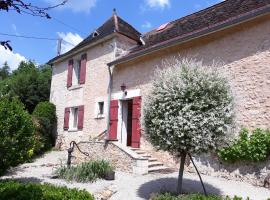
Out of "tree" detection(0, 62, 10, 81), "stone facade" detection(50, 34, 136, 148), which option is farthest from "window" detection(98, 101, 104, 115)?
"tree" detection(0, 62, 10, 81)

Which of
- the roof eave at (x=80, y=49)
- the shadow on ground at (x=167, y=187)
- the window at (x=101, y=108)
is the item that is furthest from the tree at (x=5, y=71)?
the shadow on ground at (x=167, y=187)

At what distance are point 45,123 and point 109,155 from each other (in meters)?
6.38

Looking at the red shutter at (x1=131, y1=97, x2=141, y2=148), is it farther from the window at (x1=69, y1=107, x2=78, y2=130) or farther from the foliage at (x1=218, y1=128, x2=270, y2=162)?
the window at (x1=69, y1=107, x2=78, y2=130)

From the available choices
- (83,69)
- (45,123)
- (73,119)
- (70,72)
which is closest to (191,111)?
(83,69)

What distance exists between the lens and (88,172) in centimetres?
881

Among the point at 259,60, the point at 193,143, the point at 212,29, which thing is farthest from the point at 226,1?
the point at 193,143

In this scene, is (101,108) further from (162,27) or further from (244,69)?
(244,69)

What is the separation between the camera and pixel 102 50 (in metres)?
14.4

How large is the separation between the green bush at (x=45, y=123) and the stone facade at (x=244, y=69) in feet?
24.8

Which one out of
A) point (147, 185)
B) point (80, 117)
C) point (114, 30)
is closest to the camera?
point (147, 185)

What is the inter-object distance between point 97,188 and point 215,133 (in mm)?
3273

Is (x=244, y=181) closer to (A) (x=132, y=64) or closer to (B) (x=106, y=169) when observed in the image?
(B) (x=106, y=169)

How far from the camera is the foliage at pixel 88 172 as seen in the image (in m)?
8.67

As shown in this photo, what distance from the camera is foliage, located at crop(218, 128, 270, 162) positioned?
7.96m
